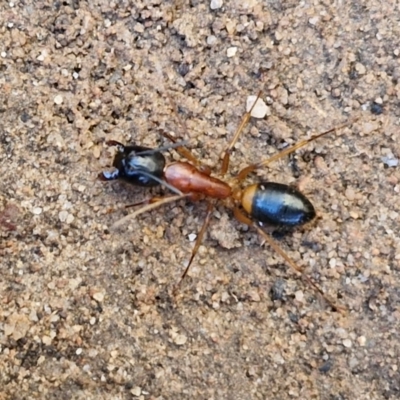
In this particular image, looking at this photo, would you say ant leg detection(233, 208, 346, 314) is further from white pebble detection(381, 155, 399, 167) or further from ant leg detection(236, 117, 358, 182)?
white pebble detection(381, 155, 399, 167)

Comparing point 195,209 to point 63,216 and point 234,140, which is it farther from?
point 63,216

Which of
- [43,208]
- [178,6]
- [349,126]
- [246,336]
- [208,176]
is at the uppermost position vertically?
[178,6]

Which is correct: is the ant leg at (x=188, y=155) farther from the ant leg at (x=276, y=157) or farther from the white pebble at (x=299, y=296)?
the white pebble at (x=299, y=296)

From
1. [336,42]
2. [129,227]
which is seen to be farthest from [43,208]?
[336,42]

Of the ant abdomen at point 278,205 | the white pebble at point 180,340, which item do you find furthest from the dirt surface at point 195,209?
the ant abdomen at point 278,205

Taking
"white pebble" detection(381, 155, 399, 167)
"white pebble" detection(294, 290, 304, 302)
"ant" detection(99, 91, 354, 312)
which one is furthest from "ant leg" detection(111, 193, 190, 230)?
"white pebble" detection(381, 155, 399, 167)

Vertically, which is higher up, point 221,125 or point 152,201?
point 221,125

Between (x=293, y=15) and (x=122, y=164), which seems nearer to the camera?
(x=122, y=164)

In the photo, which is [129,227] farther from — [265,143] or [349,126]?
[349,126]
